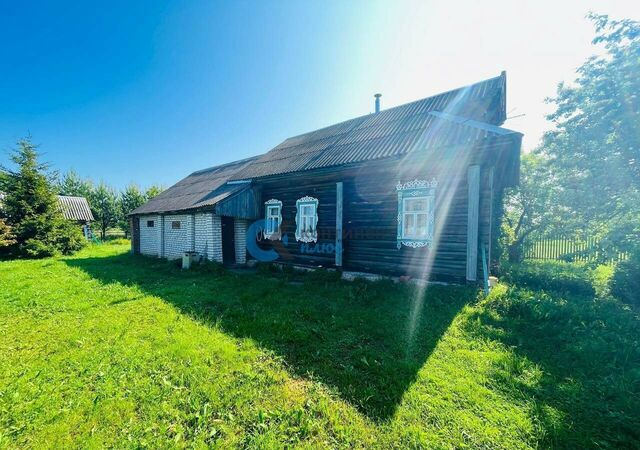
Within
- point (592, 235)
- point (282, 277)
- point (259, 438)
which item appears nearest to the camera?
point (259, 438)

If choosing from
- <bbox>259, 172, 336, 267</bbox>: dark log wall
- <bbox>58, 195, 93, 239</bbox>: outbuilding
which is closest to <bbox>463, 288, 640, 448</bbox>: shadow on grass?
<bbox>259, 172, 336, 267</bbox>: dark log wall

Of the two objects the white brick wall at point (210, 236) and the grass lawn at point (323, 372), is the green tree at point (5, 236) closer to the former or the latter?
the grass lawn at point (323, 372)

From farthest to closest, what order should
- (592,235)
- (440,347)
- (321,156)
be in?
1. (592,235)
2. (321,156)
3. (440,347)

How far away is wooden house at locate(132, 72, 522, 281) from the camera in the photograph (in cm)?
588

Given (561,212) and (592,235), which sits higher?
(561,212)

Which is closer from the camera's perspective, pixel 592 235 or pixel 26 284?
pixel 26 284

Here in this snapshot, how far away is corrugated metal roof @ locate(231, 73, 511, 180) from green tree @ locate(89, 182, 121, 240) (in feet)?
88.0

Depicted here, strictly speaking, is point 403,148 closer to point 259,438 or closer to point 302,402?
point 302,402

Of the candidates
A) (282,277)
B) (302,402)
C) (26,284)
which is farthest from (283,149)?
(302,402)

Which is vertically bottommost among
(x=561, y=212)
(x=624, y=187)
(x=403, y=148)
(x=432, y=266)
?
(x=432, y=266)

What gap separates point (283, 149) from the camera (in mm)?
11742

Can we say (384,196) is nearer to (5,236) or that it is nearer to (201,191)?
(201,191)

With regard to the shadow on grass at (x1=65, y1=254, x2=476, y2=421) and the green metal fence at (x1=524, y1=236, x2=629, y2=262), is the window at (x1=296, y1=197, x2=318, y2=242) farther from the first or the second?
the green metal fence at (x1=524, y1=236, x2=629, y2=262)

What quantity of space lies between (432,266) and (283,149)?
27.2ft
